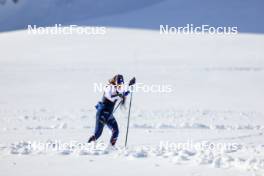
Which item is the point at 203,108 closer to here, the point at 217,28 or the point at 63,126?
the point at 63,126

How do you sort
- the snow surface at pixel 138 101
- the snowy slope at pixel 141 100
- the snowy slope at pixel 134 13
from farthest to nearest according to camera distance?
the snowy slope at pixel 134 13 < the snowy slope at pixel 141 100 < the snow surface at pixel 138 101

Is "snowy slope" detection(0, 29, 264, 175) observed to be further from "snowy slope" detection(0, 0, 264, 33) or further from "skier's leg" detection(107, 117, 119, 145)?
"snowy slope" detection(0, 0, 264, 33)

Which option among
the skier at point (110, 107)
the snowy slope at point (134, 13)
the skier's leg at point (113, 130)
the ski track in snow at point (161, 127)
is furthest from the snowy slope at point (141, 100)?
the snowy slope at point (134, 13)

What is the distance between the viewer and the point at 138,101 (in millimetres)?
22000

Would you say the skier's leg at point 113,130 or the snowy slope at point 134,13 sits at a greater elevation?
the snowy slope at point 134,13

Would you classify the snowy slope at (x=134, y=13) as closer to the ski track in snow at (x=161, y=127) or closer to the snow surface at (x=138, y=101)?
the snow surface at (x=138, y=101)

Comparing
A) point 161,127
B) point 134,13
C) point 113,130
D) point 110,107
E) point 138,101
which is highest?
point 134,13

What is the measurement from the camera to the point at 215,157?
862 centimetres

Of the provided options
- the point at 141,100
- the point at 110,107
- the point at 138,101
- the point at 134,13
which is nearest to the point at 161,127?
the point at 110,107

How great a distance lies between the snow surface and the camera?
8.55 meters

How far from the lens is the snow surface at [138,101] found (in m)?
8.55

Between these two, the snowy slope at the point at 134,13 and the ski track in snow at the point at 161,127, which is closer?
the ski track in snow at the point at 161,127

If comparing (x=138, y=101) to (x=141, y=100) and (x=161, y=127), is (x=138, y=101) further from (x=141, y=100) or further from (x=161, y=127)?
(x=161, y=127)

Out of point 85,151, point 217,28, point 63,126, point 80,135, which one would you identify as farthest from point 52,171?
point 217,28
